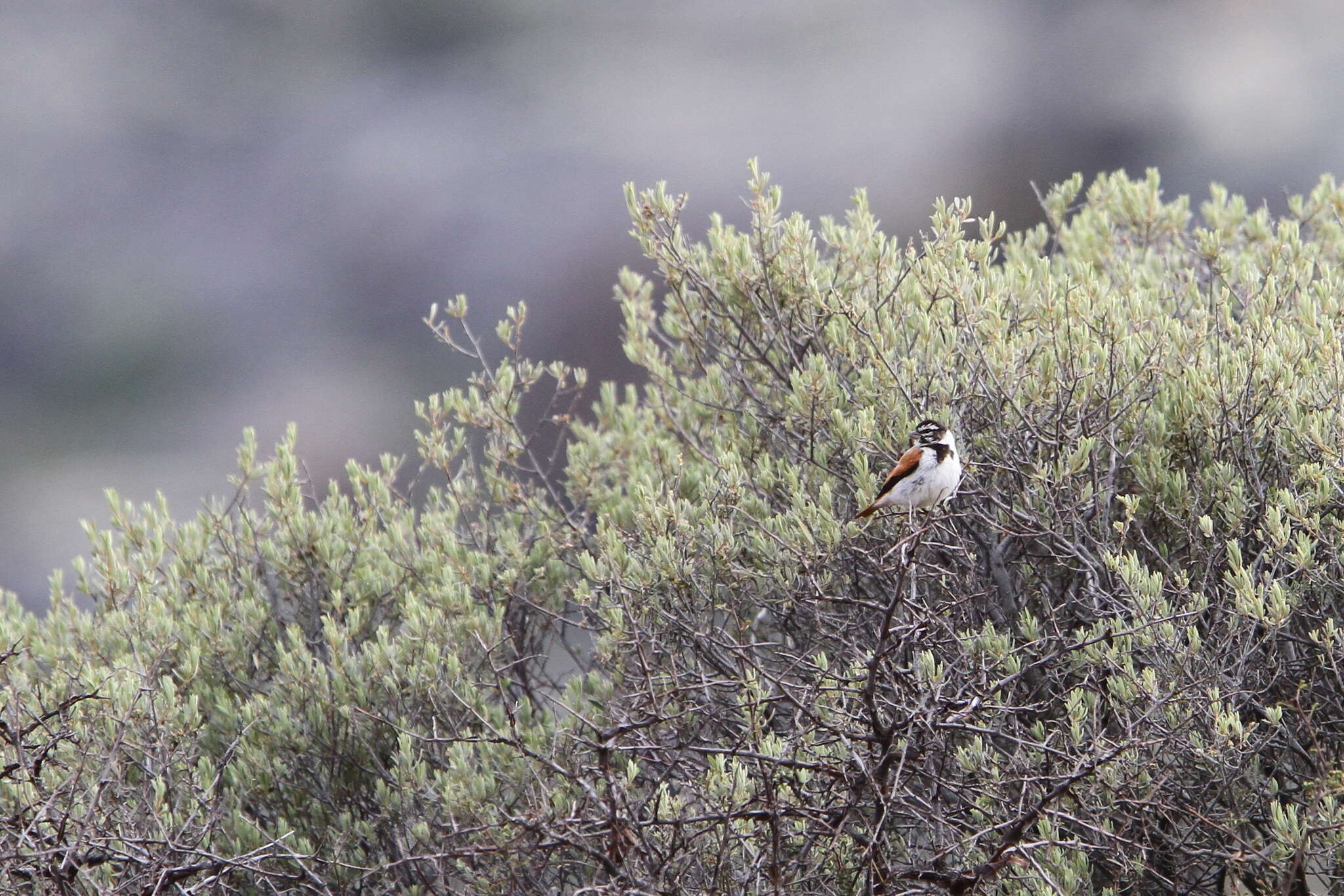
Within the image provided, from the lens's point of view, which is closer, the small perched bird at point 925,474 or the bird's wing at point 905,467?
the small perched bird at point 925,474

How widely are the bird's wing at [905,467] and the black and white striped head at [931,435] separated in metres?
0.05

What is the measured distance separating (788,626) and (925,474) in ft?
5.63

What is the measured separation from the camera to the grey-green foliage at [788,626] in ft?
17.1

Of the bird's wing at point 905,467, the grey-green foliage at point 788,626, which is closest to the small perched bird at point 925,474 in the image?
the bird's wing at point 905,467

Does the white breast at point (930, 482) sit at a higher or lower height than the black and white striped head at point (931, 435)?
lower

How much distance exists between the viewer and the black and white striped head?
6.04 metres

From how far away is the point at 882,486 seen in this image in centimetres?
626

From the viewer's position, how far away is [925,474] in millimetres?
5891

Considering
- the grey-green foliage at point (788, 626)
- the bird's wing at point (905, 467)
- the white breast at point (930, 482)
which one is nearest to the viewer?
the grey-green foliage at point (788, 626)

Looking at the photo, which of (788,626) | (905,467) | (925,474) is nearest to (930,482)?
(925,474)

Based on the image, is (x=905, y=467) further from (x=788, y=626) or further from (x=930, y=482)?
(x=788, y=626)

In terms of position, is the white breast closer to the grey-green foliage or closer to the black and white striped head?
the black and white striped head

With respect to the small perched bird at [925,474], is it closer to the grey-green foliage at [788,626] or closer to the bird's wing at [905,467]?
the bird's wing at [905,467]

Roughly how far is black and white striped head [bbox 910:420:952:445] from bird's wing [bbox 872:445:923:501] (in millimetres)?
51
